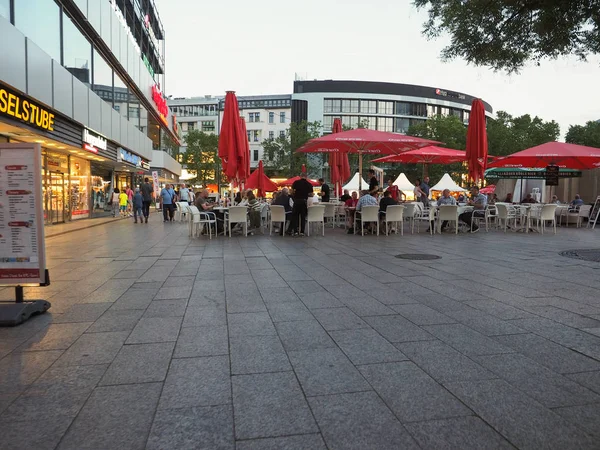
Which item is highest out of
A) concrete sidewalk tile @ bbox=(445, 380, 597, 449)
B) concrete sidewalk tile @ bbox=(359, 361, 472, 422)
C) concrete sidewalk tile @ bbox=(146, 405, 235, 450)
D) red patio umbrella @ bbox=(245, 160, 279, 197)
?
red patio umbrella @ bbox=(245, 160, 279, 197)

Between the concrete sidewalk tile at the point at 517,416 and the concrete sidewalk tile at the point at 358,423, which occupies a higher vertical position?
the concrete sidewalk tile at the point at 517,416

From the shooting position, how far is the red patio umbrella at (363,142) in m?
13.6

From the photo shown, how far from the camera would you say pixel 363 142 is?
14266 mm

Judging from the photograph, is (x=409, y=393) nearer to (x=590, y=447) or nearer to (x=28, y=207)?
(x=590, y=447)

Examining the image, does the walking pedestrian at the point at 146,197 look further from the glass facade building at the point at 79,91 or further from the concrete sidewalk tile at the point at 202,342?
the concrete sidewalk tile at the point at 202,342

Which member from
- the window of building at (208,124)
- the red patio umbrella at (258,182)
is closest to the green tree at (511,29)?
the red patio umbrella at (258,182)

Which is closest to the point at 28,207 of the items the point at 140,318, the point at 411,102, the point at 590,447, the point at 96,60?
the point at 140,318

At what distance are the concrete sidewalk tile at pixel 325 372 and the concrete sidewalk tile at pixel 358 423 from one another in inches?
4.0

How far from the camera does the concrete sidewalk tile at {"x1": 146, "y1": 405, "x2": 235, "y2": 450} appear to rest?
221cm

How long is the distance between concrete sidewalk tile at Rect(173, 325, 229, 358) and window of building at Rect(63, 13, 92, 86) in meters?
15.1

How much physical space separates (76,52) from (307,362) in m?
18.0

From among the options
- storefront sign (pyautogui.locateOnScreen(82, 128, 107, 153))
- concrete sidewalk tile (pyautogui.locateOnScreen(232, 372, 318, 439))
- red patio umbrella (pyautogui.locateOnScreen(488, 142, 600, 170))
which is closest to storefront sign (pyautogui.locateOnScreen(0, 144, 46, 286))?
concrete sidewalk tile (pyautogui.locateOnScreen(232, 372, 318, 439))

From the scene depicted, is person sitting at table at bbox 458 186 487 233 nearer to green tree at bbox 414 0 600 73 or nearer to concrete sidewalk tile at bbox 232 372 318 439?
green tree at bbox 414 0 600 73

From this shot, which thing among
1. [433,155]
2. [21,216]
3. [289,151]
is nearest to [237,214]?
[21,216]
